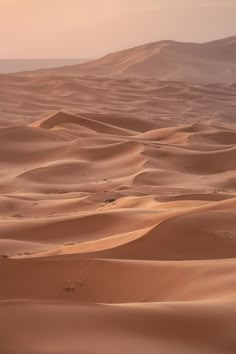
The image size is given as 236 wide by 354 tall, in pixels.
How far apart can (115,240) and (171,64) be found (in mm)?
55429

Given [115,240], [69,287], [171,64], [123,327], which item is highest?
[123,327]

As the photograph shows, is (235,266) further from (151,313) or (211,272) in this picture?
(151,313)

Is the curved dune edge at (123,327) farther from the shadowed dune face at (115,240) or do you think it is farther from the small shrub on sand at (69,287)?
the small shrub on sand at (69,287)

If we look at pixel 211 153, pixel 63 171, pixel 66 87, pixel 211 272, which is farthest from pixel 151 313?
pixel 66 87

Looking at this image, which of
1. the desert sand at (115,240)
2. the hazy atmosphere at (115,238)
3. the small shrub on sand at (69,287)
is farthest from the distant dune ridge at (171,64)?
the small shrub on sand at (69,287)

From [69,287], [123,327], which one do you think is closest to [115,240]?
[69,287]

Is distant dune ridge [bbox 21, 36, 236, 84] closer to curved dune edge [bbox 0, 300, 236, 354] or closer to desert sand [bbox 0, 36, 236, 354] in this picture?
desert sand [bbox 0, 36, 236, 354]

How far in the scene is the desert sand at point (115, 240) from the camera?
2.66 meters

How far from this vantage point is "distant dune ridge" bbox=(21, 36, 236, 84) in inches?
2133

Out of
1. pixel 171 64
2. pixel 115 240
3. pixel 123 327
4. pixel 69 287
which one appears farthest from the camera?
pixel 171 64

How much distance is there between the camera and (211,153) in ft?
44.0

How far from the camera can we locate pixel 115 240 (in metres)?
5.32

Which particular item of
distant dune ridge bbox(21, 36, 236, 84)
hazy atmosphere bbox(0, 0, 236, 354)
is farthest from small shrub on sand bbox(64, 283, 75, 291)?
distant dune ridge bbox(21, 36, 236, 84)

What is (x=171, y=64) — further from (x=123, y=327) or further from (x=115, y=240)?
(x=123, y=327)
